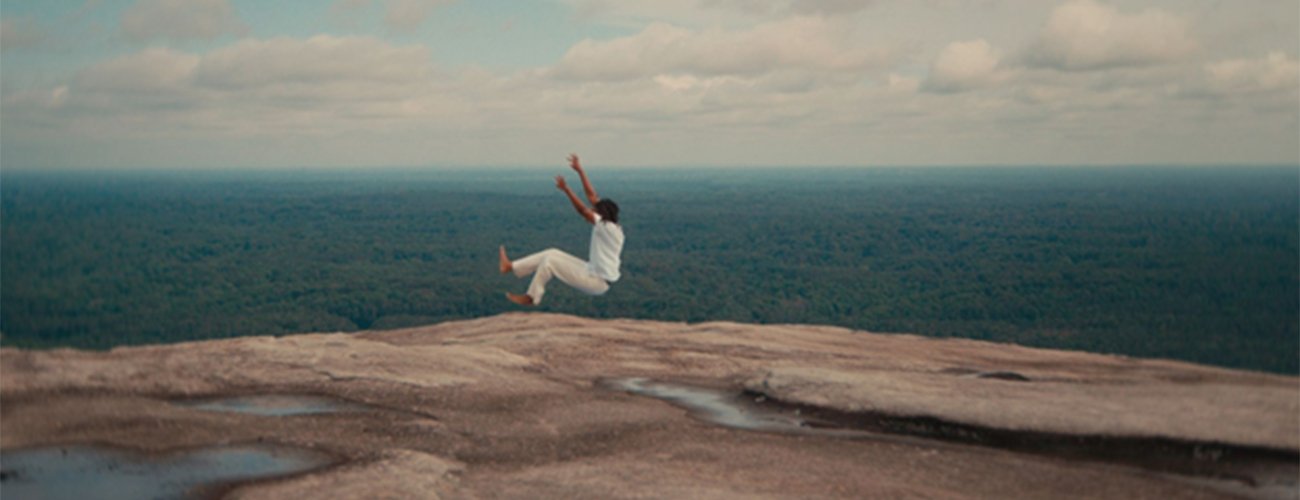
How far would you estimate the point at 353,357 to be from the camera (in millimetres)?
18219

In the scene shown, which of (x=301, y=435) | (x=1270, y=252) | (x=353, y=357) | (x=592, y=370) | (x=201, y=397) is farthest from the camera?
(x=1270, y=252)

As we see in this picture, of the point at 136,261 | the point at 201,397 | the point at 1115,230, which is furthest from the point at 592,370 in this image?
the point at 1115,230

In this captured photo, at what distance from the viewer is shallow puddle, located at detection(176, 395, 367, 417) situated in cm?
1510

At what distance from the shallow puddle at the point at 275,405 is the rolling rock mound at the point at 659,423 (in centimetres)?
20

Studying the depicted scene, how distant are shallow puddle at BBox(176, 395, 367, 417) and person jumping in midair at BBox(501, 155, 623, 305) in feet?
10.9

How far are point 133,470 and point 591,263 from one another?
7.40 meters

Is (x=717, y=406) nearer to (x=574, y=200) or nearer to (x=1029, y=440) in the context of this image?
(x=574, y=200)

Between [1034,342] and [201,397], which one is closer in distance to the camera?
[201,397]

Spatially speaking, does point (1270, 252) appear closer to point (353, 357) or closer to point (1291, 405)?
point (1291, 405)

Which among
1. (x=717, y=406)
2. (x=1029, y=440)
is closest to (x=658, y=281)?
(x=717, y=406)

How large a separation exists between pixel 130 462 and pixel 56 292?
41.4 meters

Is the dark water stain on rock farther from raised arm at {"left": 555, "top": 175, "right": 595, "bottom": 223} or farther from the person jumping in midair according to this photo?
raised arm at {"left": 555, "top": 175, "right": 595, "bottom": 223}

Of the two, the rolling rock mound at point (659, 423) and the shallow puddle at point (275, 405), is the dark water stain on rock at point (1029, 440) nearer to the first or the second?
the rolling rock mound at point (659, 423)

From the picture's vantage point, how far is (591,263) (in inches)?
642
